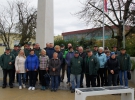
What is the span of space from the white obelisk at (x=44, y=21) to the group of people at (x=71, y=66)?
2.04 metres

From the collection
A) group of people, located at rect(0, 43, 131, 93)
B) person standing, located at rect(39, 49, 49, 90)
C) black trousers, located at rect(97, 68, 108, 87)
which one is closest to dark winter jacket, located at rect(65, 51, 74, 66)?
group of people, located at rect(0, 43, 131, 93)

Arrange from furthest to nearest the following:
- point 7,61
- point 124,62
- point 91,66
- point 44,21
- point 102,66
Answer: point 44,21, point 7,61, point 102,66, point 124,62, point 91,66

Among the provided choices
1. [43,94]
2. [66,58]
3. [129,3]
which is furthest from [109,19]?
[43,94]

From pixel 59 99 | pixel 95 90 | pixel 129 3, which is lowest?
pixel 59 99

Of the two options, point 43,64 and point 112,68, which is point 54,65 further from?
point 112,68

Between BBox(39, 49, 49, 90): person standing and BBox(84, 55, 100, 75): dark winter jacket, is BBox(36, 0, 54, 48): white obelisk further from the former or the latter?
BBox(84, 55, 100, 75): dark winter jacket

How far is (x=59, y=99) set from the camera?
611cm

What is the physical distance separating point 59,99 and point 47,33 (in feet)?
15.3

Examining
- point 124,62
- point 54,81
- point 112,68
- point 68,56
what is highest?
point 68,56

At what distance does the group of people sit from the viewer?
6949 mm

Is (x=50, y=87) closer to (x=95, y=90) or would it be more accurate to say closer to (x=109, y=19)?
(x=95, y=90)

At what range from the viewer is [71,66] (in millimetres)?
7043

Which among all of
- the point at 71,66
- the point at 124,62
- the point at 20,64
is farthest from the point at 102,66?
the point at 20,64

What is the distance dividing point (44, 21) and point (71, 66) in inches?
147
